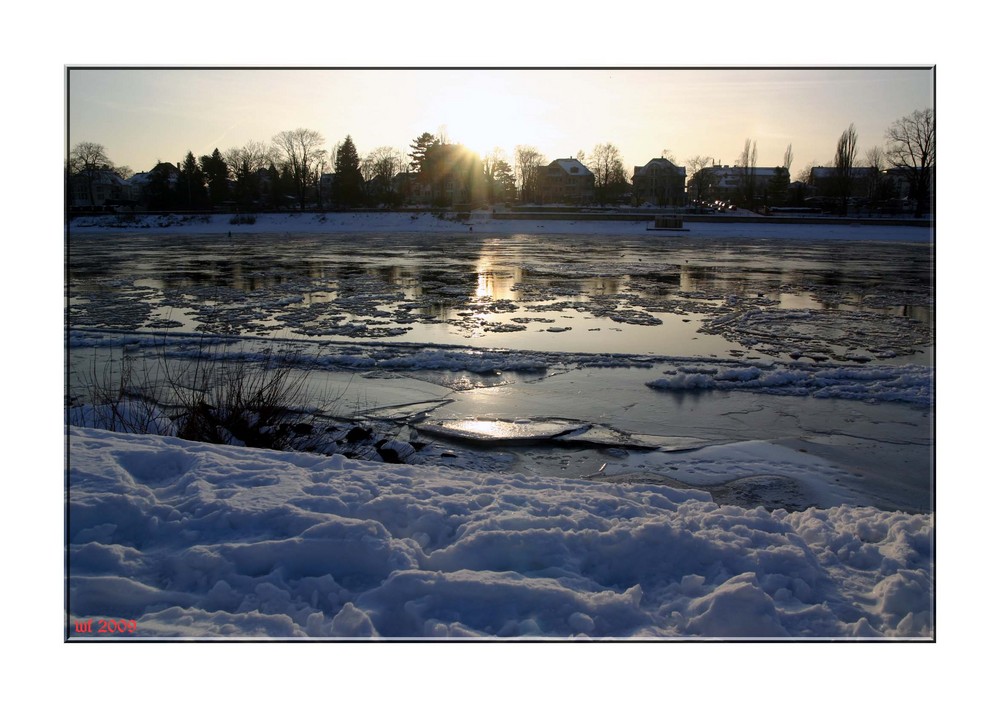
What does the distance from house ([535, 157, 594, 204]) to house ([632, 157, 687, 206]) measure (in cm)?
1185

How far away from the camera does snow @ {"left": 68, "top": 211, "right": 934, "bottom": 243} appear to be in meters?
42.2

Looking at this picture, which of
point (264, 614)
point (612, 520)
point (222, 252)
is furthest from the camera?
point (222, 252)

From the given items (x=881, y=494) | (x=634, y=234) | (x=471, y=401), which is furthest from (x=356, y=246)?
(x=881, y=494)

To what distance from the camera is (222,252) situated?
31.0 meters

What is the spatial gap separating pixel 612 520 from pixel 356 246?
32.8 metres

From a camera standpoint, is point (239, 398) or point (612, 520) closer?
point (612, 520)

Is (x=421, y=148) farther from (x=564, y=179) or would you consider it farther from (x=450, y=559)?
(x=450, y=559)

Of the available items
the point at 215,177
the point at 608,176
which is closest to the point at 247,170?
the point at 215,177

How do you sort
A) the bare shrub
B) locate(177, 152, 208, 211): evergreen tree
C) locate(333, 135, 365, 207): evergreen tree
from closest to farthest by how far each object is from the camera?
1. the bare shrub
2. locate(177, 152, 208, 211): evergreen tree
3. locate(333, 135, 365, 207): evergreen tree

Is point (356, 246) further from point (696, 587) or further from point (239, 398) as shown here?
point (696, 587)

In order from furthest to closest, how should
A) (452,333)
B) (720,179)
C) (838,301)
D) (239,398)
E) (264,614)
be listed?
1. (720,179)
2. (838,301)
3. (452,333)
4. (239,398)
5. (264,614)

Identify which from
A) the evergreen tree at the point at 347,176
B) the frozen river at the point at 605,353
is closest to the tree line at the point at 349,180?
the evergreen tree at the point at 347,176

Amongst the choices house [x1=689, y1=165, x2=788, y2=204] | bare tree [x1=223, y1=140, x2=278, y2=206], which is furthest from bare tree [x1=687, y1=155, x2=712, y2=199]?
bare tree [x1=223, y1=140, x2=278, y2=206]

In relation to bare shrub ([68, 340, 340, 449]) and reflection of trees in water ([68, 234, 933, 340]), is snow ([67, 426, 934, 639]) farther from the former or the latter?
reflection of trees in water ([68, 234, 933, 340])
